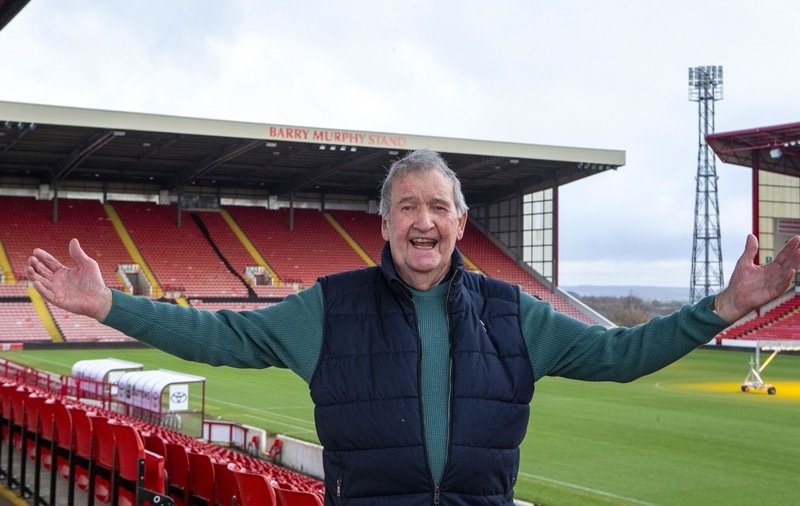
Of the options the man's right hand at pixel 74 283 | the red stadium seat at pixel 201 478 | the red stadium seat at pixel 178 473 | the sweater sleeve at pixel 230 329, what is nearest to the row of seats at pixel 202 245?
the red stadium seat at pixel 178 473

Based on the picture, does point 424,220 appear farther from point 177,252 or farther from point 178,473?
point 177,252

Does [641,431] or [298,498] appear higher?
[298,498]

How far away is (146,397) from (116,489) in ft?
31.2

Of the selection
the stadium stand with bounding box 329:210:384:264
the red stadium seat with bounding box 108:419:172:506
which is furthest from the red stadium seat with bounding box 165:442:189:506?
the stadium stand with bounding box 329:210:384:264

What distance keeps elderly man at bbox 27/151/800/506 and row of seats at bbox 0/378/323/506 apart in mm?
1832

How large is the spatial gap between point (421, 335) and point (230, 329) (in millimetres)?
563

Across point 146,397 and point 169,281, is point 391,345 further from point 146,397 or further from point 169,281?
point 169,281

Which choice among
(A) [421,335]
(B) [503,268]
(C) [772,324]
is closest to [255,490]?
(A) [421,335]

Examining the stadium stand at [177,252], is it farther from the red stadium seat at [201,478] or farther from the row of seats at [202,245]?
the red stadium seat at [201,478]

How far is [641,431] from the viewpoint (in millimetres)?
15562

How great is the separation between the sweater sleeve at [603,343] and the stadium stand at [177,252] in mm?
35945

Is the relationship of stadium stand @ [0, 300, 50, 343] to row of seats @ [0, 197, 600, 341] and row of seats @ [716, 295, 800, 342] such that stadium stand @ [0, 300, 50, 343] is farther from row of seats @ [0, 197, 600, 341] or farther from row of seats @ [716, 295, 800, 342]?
row of seats @ [716, 295, 800, 342]

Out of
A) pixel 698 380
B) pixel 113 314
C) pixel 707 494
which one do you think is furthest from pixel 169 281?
pixel 113 314

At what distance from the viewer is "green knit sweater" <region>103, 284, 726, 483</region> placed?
8.70 ft
